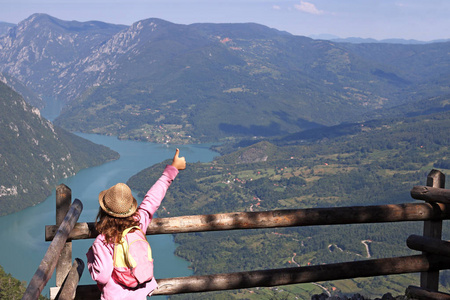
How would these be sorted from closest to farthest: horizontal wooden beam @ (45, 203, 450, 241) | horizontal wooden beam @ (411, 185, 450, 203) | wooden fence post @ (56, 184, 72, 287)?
Answer: wooden fence post @ (56, 184, 72, 287)
horizontal wooden beam @ (45, 203, 450, 241)
horizontal wooden beam @ (411, 185, 450, 203)

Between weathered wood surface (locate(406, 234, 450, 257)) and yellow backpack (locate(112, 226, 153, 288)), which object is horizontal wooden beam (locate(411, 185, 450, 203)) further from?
yellow backpack (locate(112, 226, 153, 288))

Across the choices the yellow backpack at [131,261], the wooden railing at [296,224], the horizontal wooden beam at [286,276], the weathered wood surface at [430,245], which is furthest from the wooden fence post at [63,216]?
the weathered wood surface at [430,245]

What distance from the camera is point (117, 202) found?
17.0 ft

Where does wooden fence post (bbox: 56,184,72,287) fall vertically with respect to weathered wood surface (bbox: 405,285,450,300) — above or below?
above

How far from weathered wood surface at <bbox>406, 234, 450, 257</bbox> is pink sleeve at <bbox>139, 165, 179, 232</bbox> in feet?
13.7

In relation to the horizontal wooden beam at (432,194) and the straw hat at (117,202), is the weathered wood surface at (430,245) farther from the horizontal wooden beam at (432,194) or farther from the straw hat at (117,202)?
the straw hat at (117,202)

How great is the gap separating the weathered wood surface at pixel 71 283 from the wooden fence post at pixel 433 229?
5447 mm

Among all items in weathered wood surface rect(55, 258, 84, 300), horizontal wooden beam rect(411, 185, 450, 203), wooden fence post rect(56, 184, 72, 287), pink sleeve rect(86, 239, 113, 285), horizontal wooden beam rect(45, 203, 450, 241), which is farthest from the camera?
horizontal wooden beam rect(411, 185, 450, 203)

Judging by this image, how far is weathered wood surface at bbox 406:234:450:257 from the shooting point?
734cm

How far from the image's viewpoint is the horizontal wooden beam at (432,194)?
7246 mm

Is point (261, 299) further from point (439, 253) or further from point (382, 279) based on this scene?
point (439, 253)

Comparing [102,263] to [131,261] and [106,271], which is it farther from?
[131,261]

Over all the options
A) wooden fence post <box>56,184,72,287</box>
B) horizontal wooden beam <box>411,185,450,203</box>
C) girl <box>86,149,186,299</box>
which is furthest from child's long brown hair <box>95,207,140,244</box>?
horizontal wooden beam <box>411,185,450,203</box>

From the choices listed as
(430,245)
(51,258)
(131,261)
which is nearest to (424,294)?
(430,245)
